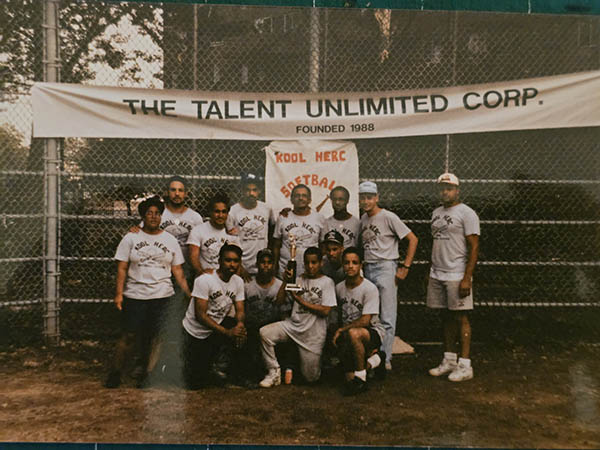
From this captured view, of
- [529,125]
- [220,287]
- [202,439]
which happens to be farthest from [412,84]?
[202,439]

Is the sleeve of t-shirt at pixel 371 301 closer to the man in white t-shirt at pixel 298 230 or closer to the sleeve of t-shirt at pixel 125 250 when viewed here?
the man in white t-shirt at pixel 298 230

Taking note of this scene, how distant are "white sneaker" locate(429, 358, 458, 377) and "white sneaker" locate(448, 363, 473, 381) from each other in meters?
0.08

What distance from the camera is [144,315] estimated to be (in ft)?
15.2

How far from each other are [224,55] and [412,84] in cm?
170

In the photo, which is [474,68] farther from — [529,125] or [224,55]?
[224,55]

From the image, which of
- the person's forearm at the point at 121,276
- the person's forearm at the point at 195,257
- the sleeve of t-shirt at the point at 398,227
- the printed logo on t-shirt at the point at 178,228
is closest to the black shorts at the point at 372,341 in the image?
the sleeve of t-shirt at the point at 398,227

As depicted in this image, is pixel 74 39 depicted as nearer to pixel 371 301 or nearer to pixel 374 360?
pixel 371 301

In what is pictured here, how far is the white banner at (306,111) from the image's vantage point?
486cm

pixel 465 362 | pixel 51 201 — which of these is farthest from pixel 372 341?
pixel 51 201

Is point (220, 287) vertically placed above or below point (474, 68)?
below

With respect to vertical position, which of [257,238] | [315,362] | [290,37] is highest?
[290,37]

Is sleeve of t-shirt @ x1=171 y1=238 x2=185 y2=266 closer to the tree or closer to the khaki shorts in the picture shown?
the tree

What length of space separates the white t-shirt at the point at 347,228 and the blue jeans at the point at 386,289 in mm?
239

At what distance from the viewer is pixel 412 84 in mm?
5207
